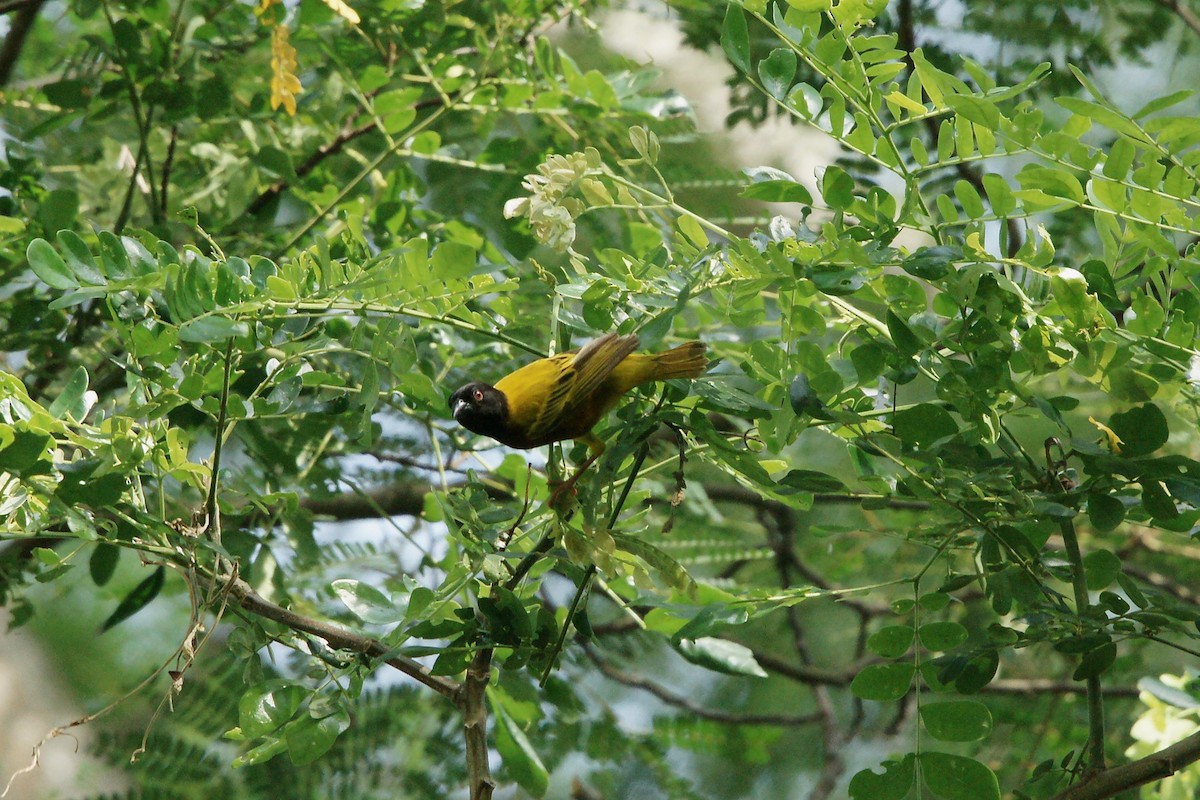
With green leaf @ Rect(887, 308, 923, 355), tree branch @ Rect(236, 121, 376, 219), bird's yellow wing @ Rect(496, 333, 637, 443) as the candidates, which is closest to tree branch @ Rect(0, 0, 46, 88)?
tree branch @ Rect(236, 121, 376, 219)

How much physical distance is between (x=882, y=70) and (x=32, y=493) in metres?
1.15

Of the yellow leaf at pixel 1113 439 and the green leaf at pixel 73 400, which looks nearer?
the yellow leaf at pixel 1113 439

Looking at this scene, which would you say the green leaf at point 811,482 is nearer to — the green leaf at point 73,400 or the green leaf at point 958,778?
the green leaf at point 958,778

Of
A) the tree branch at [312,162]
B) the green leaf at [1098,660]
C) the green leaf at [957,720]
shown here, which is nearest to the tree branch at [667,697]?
the tree branch at [312,162]

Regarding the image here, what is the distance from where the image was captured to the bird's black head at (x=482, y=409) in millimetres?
1878

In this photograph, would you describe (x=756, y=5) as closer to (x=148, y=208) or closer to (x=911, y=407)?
(x=911, y=407)

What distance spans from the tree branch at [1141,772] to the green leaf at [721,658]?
2.03ft

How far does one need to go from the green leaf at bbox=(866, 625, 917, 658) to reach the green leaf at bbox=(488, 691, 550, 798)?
629mm

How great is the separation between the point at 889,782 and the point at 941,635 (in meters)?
0.19

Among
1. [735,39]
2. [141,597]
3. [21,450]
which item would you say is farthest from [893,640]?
[141,597]

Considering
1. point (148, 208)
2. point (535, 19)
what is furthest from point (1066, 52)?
point (148, 208)

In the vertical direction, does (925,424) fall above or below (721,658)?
above

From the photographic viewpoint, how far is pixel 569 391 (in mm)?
1666

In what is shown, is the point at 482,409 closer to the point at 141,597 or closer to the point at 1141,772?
the point at 141,597
